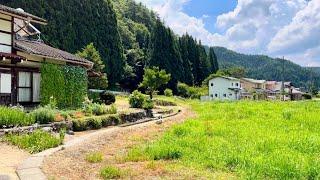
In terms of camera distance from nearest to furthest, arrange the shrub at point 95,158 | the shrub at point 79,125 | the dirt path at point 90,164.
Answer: the dirt path at point 90,164
the shrub at point 95,158
the shrub at point 79,125

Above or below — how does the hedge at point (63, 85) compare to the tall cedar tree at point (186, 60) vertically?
below

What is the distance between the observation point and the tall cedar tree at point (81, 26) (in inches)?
2436

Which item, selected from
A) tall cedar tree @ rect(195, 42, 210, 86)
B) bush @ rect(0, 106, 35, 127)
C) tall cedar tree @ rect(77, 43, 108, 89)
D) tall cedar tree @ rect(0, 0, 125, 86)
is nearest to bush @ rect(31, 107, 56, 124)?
bush @ rect(0, 106, 35, 127)

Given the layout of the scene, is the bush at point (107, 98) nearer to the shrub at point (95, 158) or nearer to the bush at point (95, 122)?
the bush at point (95, 122)

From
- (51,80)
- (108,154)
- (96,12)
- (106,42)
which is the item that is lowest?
(108,154)

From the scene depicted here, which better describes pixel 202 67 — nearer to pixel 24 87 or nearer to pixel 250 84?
pixel 250 84

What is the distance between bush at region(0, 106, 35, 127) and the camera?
52.7 ft

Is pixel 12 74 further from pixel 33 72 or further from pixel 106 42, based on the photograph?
pixel 106 42

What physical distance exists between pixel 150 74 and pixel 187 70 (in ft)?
99.7

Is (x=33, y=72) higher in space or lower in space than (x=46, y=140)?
higher

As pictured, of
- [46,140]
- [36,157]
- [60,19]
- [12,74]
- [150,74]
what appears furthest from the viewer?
[60,19]

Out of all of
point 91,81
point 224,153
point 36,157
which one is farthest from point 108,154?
point 91,81

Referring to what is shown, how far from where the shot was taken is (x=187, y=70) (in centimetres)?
8931

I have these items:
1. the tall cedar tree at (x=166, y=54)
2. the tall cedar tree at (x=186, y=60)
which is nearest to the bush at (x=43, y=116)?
the tall cedar tree at (x=166, y=54)
